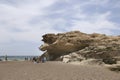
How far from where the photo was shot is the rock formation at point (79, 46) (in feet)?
141

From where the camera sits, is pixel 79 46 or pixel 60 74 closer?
pixel 60 74

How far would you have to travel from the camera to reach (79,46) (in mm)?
51688

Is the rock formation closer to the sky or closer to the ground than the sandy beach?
closer to the sky

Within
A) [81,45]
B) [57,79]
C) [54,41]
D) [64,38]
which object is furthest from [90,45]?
[57,79]

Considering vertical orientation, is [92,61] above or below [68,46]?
below

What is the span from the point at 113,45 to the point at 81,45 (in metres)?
9.31

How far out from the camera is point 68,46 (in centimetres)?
5222

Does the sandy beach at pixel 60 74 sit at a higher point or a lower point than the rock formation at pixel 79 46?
lower

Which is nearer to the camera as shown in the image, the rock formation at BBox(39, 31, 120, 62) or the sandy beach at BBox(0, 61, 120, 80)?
the sandy beach at BBox(0, 61, 120, 80)

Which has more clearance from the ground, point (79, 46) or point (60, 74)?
point (79, 46)

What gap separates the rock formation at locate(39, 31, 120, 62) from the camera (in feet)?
141

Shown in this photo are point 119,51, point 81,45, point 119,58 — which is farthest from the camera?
point 81,45

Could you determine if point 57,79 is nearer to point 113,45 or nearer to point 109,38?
point 113,45

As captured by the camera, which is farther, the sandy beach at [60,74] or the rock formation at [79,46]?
the rock formation at [79,46]
